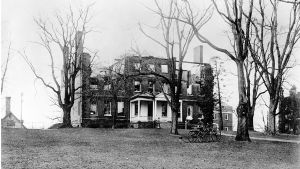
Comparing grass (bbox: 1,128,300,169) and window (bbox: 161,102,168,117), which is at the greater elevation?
window (bbox: 161,102,168,117)

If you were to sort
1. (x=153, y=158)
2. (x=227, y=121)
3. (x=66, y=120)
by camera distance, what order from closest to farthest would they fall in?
(x=153, y=158)
(x=66, y=120)
(x=227, y=121)

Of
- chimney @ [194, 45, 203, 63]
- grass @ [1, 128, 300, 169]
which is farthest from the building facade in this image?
grass @ [1, 128, 300, 169]

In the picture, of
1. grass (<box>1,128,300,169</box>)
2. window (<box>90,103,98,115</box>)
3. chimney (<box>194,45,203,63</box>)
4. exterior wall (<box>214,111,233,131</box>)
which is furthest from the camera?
exterior wall (<box>214,111,233,131</box>)

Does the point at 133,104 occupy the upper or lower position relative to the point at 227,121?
upper

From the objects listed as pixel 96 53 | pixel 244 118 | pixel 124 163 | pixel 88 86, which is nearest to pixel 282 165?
pixel 124 163

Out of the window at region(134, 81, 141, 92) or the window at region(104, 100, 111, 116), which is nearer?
the window at region(104, 100, 111, 116)

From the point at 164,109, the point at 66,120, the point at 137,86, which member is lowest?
the point at 66,120

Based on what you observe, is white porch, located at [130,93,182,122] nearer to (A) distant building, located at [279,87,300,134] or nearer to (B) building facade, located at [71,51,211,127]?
(B) building facade, located at [71,51,211,127]

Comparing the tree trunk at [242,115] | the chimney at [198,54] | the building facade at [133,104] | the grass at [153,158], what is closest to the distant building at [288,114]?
the building facade at [133,104]

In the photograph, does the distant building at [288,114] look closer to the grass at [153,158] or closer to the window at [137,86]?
the window at [137,86]

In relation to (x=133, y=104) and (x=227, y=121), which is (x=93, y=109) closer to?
(x=133, y=104)

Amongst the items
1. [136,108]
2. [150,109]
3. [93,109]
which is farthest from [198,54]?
[93,109]

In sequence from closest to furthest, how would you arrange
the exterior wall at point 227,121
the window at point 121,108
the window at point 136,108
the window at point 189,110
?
the window at point 121,108 → the window at point 136,108 → the window at point 189,110 → the exterior wall at point 227,121

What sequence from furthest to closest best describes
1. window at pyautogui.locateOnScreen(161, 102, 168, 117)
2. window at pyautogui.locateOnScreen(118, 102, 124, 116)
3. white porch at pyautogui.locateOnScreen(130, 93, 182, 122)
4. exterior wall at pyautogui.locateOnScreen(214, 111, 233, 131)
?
exterior wall at pyautogui.locateOnScreen(214, 111, 233, 131), window at pyautogui.locateOnScreen(161, 102, 168, 117), window at pyautogui.locateOnScreen(118, 102, 124, 116), white porch at pyautogui.locateOnScreen(130, 93, 182, 122)
